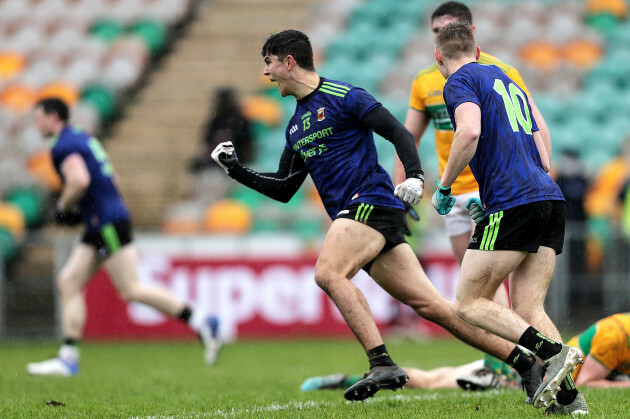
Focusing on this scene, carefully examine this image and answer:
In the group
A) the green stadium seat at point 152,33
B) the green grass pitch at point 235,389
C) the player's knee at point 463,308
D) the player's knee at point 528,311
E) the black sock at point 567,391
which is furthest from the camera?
the green stadium seat at point 152,33

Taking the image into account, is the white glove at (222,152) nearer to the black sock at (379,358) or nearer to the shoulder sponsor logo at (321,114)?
the shoulder sponsor logo at (321,114)

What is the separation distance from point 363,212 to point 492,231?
99cm

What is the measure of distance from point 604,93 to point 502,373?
37.0ft

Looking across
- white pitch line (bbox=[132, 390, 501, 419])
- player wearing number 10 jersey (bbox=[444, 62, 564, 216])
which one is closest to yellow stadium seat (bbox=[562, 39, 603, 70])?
white pitch line (bbox=[132, 390, 501, 419])

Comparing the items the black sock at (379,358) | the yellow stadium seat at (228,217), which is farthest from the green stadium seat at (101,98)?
the black sock at (379,358)

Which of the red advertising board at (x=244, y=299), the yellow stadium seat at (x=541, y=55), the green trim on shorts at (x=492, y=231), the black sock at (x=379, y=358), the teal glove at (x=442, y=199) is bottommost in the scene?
the red advertising board at (x=244, y=299)

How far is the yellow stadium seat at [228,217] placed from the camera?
46.2 feet

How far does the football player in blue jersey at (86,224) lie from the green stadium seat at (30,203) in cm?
608

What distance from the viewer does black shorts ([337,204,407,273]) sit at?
611 centimetres

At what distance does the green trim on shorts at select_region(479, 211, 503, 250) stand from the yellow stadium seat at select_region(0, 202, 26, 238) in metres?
10.5

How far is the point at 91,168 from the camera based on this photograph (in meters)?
9.73

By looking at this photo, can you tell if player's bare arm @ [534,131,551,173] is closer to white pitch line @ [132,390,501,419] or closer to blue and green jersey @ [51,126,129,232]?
white pitch line @ [132,390,501,419]

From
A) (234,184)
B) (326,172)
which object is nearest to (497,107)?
(326,172)

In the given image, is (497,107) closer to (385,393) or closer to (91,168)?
(385,393)
